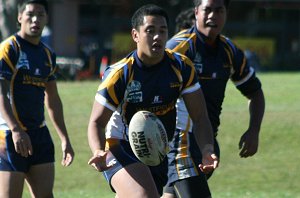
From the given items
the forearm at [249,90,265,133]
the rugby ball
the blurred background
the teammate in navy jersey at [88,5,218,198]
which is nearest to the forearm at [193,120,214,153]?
the teammate in navy jersey at [88,5,218,198]

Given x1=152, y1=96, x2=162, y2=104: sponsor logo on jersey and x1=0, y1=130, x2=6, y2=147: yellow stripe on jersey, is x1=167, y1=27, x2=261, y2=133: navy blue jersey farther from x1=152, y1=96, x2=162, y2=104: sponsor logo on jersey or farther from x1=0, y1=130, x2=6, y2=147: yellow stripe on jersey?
x1=0, y1=130, x2=6, y2=147: yellow stripe on jersey

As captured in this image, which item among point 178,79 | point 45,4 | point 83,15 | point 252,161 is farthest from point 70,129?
point 83,15

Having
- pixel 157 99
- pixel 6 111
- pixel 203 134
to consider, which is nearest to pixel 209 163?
pixel 203 134

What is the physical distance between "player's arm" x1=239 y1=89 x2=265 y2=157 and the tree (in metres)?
28.3

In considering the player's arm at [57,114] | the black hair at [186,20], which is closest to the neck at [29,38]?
the player's arm at [57,114]

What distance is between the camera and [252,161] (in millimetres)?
17281

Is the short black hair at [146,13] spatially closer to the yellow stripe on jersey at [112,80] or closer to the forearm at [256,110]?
the yellow stripe on jersey at [112,80]

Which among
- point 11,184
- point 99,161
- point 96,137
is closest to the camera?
point 99,161

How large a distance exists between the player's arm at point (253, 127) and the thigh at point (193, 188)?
48 cm

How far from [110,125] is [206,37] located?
4.90 ft

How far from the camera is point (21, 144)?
24.5 ft

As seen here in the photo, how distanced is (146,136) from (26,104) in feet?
5.90

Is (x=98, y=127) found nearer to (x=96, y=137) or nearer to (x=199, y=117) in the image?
(x=96, y=137)

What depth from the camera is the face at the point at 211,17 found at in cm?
771
